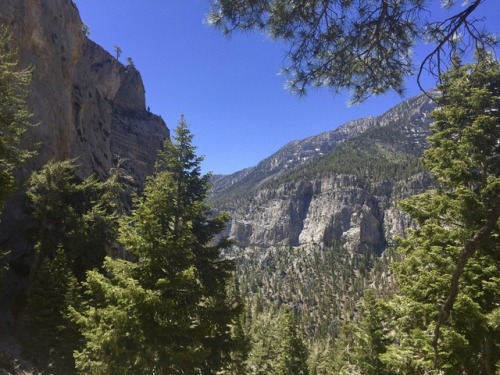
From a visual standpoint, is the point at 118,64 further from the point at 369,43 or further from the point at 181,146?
the point at 369,43

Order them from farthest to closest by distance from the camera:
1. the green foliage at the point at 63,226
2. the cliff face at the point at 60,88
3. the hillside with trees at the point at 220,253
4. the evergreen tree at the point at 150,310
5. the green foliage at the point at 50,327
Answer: the cliff face at the point at 60,88, the green foliage at the point at 63,226, the green foliage at the point at 50,327, the evergreen tree at the point at 150,310, the hillside with trees at the point at 220,253

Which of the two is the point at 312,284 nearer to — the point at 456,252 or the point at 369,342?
the point at 369,342

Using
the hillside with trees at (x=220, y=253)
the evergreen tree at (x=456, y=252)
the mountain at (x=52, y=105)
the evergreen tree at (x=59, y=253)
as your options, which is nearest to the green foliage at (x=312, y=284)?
the mountain at (x=52, y=105)

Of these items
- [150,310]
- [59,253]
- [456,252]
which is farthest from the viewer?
[59,253]

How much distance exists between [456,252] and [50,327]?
1511cm

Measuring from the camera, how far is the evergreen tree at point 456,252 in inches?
325

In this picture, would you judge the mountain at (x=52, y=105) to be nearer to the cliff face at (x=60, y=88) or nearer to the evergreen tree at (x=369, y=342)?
the cliff face at (x=60, y=88)

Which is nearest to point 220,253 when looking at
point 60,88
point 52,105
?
point 52,105

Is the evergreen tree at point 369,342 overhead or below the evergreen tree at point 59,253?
below

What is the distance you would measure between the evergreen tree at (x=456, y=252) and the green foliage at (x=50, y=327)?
12114 mm

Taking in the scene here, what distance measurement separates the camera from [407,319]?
9844 millimetres

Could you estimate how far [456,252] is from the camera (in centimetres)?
922

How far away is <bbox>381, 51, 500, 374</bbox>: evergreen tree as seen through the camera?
8250mm

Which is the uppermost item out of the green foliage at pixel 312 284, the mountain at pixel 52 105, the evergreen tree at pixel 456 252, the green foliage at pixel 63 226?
the mountain at pixel 52 105
